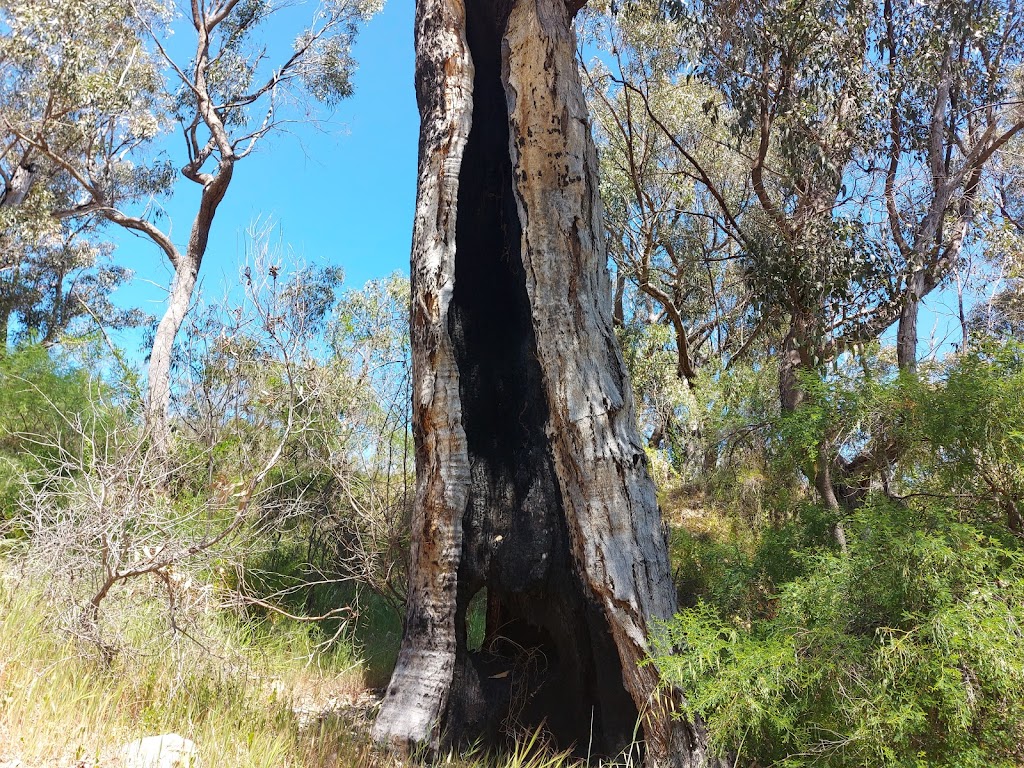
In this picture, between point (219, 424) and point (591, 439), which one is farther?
point (219, 424)

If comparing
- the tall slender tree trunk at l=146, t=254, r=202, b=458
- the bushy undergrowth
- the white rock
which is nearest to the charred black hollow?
the bushy undergrowth

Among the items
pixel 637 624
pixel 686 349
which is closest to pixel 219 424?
pixel 637 624

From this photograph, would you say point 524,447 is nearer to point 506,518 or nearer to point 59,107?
point 506,518

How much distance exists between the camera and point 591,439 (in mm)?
3561

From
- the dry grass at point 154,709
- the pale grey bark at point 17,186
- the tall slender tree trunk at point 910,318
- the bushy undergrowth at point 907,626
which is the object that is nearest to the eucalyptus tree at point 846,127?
the tall slender tree trunk at point 910,318

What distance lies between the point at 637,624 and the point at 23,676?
7.99 feet

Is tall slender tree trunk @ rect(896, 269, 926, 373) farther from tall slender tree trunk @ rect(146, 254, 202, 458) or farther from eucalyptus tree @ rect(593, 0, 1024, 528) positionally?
tall slender tree trunk @ rect(146, 254, 202, 458)

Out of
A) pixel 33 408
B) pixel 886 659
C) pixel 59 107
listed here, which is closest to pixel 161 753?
pixel 886 659

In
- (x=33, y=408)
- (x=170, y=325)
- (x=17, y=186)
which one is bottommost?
(x=33, y=408)

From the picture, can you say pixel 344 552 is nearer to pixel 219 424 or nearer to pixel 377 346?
pixel 219 424

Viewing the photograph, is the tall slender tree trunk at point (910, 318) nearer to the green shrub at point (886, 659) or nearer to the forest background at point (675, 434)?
the forest background at point (675, 434)

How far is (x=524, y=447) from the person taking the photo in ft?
13.7

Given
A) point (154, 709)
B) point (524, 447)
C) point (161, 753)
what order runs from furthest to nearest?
point (524, 447)
point (154, 709)
point (161, 753)

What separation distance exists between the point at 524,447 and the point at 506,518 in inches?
16.2
